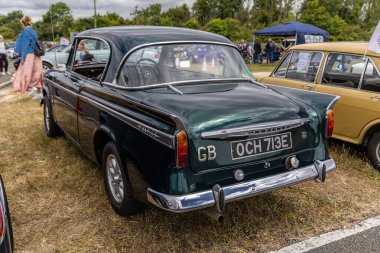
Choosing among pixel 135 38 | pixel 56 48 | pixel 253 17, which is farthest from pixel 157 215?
pixel 253 17

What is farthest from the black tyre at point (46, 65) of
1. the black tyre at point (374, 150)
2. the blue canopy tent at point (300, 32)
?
the blue canopy tent at point (300, 32)

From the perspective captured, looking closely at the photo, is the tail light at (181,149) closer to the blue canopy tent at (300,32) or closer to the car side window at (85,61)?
the car side window at (85,61)

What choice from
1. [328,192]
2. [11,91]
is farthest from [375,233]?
[11,91]

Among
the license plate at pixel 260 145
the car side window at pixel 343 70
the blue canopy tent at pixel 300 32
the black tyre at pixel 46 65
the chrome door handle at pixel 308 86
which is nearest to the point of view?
the license plate at pixel 260 145

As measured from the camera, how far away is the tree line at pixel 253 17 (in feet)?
128

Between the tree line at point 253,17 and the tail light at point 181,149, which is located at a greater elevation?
the tree line at point 253,17

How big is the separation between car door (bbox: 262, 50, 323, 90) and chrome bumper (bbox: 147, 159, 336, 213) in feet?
8.57

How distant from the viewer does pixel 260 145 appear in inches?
116

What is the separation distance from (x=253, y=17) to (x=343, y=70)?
187ft

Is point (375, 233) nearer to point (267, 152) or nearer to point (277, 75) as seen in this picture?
point (267, 152)

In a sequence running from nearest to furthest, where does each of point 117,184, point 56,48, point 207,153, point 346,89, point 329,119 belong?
1. point 207,153
2. point 329,119
3. point 117,184
4. point 346,89
5. point 56,48

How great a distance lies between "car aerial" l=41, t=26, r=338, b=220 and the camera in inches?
106

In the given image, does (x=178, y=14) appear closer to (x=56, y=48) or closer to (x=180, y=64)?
(x=56, y=48)

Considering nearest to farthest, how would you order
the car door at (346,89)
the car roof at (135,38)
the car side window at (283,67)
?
the car roof at (135,38) < the car door at (346,89) < the car side window at (283,67)
